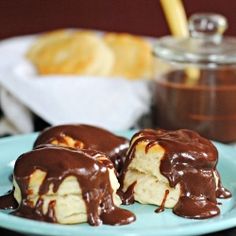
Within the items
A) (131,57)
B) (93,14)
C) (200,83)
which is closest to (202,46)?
(200,83)

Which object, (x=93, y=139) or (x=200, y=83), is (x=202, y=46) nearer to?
(x=200, y=83)

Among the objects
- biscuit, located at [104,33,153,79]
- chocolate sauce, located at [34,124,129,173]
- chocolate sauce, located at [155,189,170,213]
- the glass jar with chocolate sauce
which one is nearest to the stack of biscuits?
biscuit, located at [104,33,153,79]

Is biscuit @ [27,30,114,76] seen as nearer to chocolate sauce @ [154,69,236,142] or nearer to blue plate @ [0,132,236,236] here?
chocolate sauce @ [154,69,236,142]

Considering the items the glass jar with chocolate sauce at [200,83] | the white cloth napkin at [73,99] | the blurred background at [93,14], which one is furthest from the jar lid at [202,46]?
the blurred background at [93,14]

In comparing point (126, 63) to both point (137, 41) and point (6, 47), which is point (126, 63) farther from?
point (6, 47)

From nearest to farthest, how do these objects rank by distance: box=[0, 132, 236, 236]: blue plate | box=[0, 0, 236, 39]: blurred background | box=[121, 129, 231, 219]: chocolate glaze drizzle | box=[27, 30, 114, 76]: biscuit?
box=[0, 132, 236, 236]: blue plate
box=[121, 129, 231, 219]: chocolate glaze drizzle
box=[27, 30, 114, 76]: biscuit
box=[0, 0, 236, 39]: blurred background

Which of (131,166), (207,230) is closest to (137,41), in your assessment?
(131,166)

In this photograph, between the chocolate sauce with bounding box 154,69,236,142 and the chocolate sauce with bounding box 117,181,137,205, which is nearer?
Result: the chocolate sauce with bounding box 117,181,137,205
